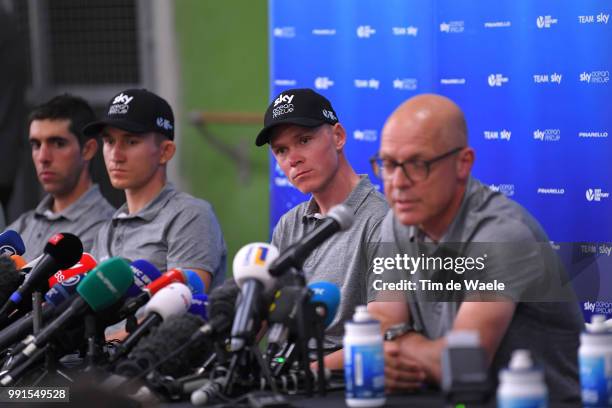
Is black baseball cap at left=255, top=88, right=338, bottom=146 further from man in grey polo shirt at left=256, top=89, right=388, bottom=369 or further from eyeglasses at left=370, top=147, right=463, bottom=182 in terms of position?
eyeglasses at left=370, top=147, right=463, bottom=182

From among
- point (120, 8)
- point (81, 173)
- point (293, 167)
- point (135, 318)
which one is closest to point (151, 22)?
point (120, 8)

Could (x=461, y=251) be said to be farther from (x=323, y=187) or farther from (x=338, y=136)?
(x=338, y=136)

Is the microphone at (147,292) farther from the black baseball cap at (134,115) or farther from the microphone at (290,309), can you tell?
the black baseball cap at (134,115)

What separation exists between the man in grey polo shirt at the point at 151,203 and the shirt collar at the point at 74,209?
0.55m

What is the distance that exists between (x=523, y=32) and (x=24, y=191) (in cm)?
389

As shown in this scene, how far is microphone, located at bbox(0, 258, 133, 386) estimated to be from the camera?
2875 mm

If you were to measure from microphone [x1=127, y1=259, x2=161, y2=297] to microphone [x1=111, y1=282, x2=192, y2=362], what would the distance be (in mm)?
172

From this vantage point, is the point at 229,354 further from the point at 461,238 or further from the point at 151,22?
the point at 151,22

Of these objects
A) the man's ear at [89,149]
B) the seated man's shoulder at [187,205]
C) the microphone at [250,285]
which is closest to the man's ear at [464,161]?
the microphone at [250,285]

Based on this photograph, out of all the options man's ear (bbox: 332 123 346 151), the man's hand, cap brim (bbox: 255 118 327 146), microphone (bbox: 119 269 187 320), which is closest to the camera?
the man's hand

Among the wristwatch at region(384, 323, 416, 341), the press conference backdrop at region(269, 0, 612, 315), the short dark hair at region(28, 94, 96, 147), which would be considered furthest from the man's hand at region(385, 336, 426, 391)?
the short dark hair at region(28, 94, 96, 147)

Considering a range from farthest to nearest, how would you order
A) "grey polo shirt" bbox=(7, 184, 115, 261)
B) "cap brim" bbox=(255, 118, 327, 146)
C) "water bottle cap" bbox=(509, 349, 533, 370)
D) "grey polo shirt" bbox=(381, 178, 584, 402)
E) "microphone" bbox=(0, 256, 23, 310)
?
"grey polo shirt" bbox=(7, 184, 115, 261) → "cap brim" bbox=(255, 118, 327, 146) → "microphone" bbox=(0, 256, 23, 310) → "grey polo shirt" bbox=(381, 178, 584, 402) → "water bottle cap" bbox=(509, 349, 533, 370)

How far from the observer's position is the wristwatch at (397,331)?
2.85 m

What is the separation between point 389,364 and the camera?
8.89 feet
